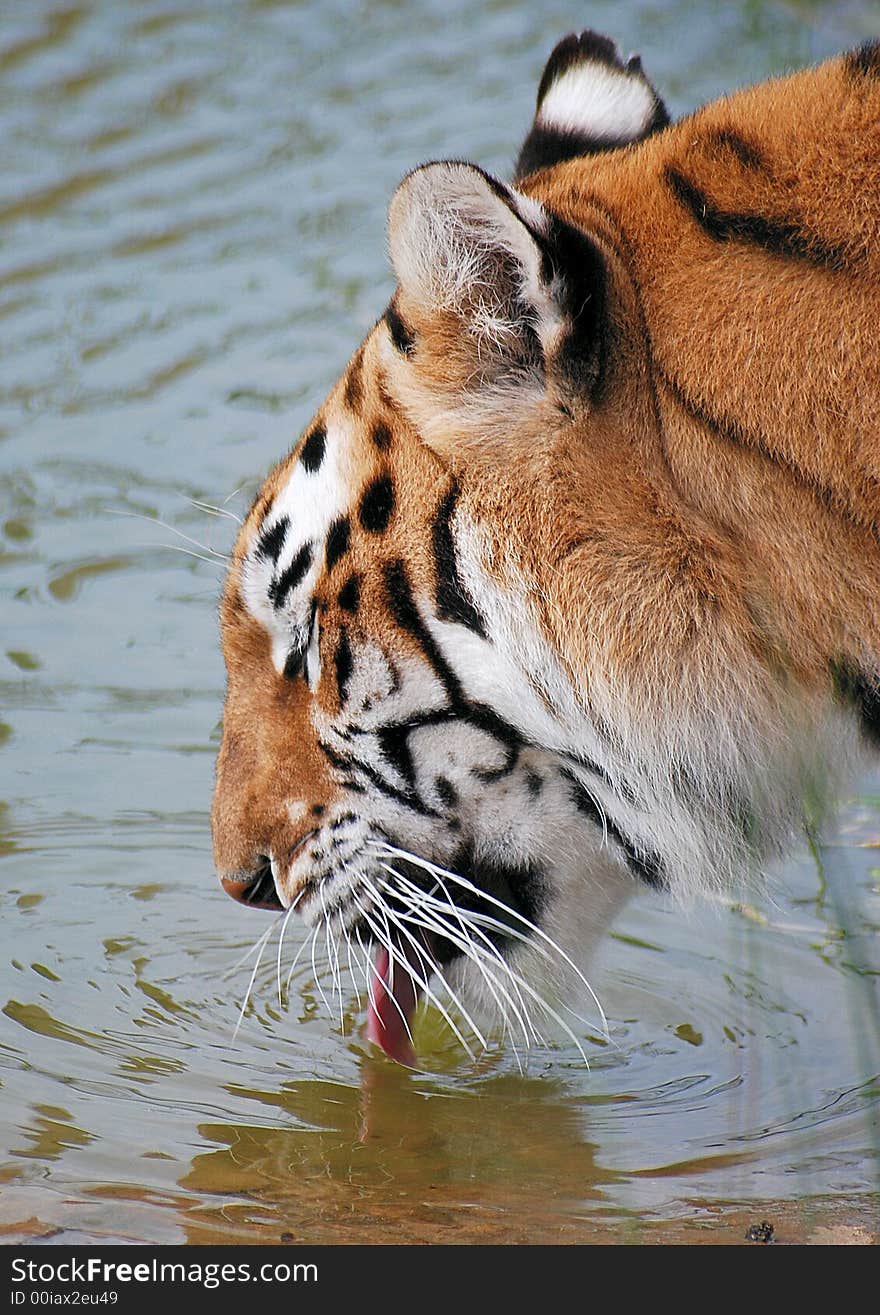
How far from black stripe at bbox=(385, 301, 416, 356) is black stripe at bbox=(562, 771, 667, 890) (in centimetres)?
79

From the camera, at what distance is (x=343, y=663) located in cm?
333

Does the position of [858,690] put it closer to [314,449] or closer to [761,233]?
[761,233]

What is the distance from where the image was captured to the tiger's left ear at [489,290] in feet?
9.36

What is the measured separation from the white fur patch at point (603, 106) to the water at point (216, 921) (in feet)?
1.08

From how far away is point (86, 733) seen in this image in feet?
17.6

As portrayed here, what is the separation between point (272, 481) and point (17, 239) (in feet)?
19.1

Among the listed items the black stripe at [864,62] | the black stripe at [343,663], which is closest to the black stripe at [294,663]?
the black stripe at [343,663]

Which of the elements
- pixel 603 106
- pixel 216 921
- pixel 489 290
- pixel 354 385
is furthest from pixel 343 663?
pixel 216 921

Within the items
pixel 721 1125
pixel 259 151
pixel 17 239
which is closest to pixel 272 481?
pixel 721 1125

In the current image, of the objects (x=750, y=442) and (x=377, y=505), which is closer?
(x=750, y=442)

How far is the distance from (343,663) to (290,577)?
187mm

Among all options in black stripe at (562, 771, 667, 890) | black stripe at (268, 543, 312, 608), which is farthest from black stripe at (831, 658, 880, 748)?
black stripe at (268, 543, 312, 608)

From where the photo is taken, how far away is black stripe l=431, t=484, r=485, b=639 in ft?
10.3

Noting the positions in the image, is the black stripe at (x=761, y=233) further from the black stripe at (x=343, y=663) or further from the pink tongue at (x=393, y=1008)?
the pink tongue at (x=393, y=1008)
